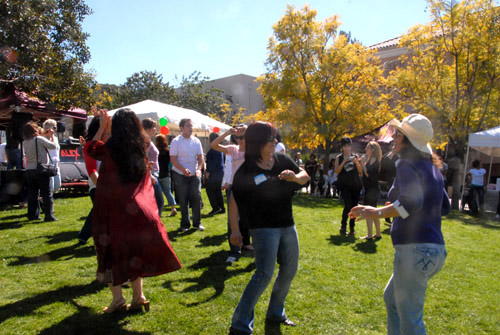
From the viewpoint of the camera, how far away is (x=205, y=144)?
28.6 m

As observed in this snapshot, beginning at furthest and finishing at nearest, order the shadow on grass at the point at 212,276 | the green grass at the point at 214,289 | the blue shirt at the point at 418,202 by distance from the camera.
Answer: the shadow on grass at the point at 212,276 → the green grass at the point at 214,289 → the blue shirt at the point at 418,202

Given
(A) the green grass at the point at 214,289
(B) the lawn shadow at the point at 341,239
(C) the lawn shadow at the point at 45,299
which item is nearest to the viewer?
(A) the green grass at the point at 214,289

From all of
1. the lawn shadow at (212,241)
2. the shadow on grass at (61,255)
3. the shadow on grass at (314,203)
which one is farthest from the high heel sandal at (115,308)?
the shadow on grass at (314,203)

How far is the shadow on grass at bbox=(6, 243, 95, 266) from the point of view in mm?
4695

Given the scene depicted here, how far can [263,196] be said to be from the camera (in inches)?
112

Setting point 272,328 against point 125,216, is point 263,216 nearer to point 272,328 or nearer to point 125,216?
point 272,328

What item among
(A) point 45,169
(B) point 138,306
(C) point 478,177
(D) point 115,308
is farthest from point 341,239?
(C) point 478,177

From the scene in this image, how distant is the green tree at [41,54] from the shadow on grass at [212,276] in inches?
225

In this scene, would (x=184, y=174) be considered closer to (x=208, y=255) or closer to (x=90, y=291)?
(x=208, y=255)

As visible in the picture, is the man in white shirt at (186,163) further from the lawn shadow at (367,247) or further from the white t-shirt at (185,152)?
the lawn shadow at (367,247)

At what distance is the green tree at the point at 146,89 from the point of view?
31.8 m

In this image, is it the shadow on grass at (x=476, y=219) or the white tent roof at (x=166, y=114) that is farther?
the white tent roof at (x=166, y=114)

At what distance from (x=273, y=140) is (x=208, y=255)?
2.84 metres

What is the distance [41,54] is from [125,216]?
718cm
